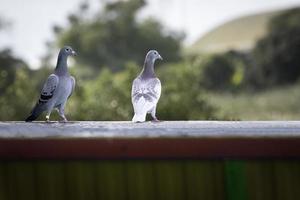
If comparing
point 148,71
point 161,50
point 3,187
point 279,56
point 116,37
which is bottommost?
point 3,187

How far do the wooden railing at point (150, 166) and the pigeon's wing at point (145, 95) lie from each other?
3073mm

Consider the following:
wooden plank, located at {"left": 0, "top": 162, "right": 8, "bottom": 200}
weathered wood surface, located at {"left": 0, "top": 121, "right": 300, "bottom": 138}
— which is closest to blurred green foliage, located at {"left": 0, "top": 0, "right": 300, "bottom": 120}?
weathered wood surface, located at {"left": 0, "top": 121, "right": 300, "bottom": 138}

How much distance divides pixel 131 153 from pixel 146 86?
133 inches

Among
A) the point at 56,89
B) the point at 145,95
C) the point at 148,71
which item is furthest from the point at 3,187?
the point at 148,71

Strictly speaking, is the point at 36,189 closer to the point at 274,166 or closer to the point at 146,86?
the point at 274,166

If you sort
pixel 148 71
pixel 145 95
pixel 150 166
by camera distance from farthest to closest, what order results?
pixel 148 71
pixel 145 95
pixel 150 166

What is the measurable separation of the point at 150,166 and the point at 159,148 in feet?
0.64

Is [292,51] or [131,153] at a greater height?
[292,51]

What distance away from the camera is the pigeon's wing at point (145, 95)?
7254 millimetres

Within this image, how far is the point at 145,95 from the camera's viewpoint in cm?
728

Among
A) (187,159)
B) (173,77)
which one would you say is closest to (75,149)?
(187,159)

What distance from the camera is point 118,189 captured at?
4.16 meters

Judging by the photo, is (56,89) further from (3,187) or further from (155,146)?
(155,146)

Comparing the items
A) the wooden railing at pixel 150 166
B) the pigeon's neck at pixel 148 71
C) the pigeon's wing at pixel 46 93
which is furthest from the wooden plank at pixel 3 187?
the pigeon's neck at pixel 148 71
